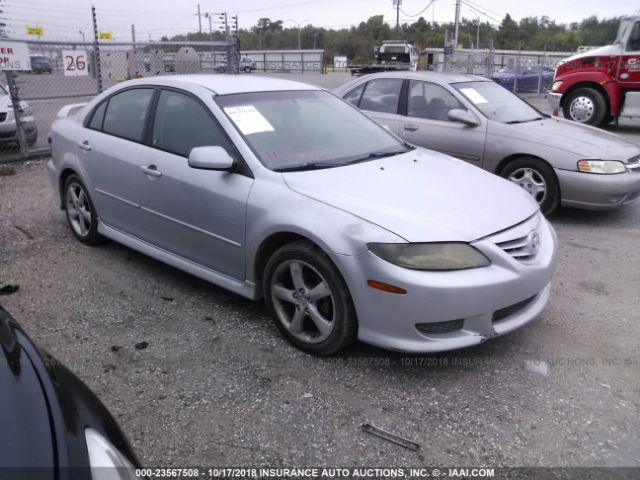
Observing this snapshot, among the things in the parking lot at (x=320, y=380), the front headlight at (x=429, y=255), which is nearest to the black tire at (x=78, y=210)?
the parking lot at (x=320, y=380)

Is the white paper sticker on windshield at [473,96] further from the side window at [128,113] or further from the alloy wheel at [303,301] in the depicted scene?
the alloy wheel at [303,301]

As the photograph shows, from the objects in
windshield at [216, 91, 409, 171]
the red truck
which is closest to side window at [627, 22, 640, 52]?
the red truck

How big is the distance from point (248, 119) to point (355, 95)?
12.7 ft

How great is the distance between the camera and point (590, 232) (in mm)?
5715

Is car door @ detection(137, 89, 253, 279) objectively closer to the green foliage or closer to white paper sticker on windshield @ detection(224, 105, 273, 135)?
white paper sticker on windshield @ detection(224, 105, 273, 135)

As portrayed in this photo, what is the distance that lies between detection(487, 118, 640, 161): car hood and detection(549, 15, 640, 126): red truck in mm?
5969

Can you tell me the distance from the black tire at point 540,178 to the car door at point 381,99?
1.52 metres

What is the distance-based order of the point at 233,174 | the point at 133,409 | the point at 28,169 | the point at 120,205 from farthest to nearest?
1. the point at 28,169
2. the point at 120,205
3. the point at 233,174
4. the point at 133,409

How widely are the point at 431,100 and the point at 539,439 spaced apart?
4.88 meters

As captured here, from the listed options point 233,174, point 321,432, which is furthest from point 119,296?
point 321,432

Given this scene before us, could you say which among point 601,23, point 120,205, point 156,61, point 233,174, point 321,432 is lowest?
point 321,432

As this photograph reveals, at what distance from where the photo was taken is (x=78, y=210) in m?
5.05

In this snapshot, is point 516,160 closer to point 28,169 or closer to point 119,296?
point 119,296

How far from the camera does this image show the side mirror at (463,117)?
6.32 meters
